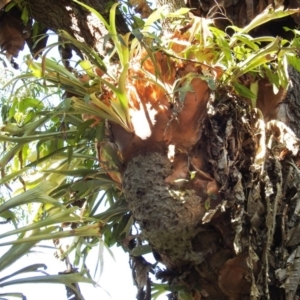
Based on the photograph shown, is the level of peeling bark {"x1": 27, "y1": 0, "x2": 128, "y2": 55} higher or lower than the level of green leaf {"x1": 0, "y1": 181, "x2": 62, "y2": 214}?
higher

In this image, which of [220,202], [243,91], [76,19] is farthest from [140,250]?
[76,19]

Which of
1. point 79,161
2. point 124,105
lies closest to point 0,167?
point 79,161

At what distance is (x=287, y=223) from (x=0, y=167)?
2.23 ft

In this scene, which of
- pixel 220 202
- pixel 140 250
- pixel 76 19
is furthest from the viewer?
pixel 76 19

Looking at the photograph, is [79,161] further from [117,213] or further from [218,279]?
[218,279]

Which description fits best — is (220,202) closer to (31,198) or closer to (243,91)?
(243,91)

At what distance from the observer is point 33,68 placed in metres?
1.46

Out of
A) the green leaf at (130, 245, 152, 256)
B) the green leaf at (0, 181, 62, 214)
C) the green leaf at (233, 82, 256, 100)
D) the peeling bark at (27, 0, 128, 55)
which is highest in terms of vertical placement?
the peeling bark at (27, 0, 128, 55)

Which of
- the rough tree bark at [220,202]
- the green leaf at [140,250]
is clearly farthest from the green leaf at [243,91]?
the green leaf at [140,250]

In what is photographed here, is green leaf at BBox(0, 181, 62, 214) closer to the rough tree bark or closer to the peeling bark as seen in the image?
the rough tree bark

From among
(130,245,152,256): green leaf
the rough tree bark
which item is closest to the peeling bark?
the rough tree bark

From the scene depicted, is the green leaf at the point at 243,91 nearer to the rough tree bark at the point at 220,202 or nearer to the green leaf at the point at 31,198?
the rough tree bark at the point at 220,202

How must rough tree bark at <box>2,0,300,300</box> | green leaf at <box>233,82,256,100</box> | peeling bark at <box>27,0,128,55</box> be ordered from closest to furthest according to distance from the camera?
rough tree bark at <box>2,0,300,300</box> → green leaf at <box>233,82,256,100</box> → peeling bark at <box>27,0,128,55</box>

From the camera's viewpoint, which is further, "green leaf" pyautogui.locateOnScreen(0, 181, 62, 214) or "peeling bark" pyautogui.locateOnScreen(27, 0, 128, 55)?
"peeling bark" pyautogui.locateOnScreen(27, 0, 128, 55)
